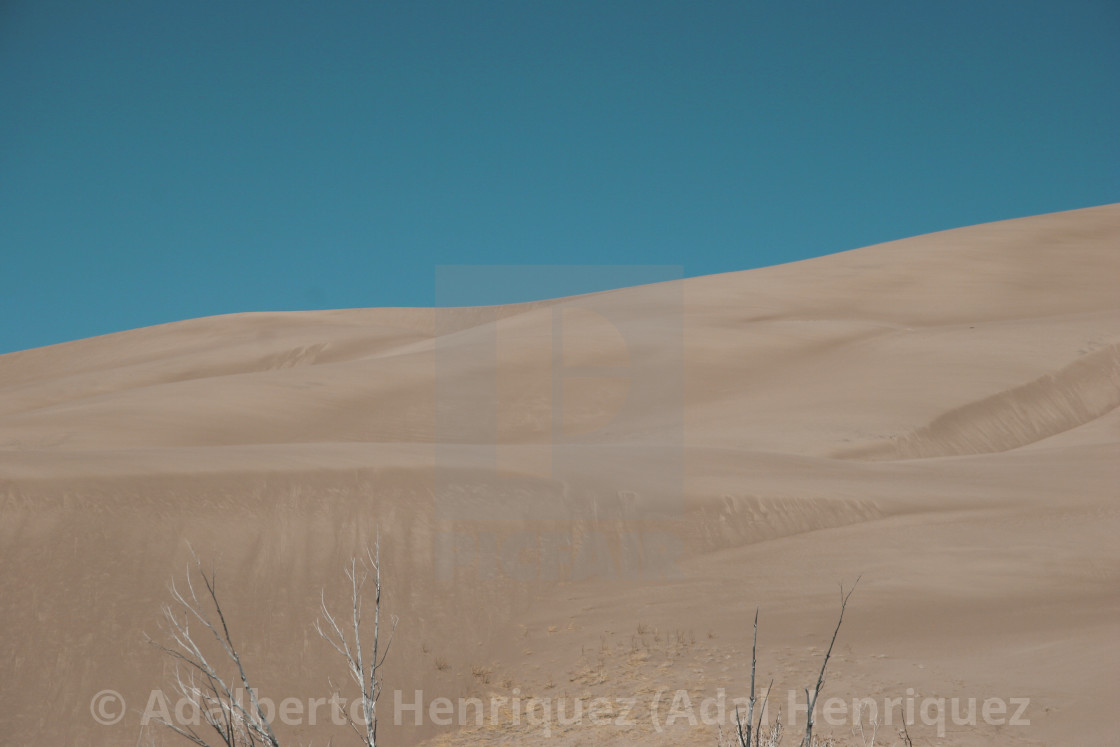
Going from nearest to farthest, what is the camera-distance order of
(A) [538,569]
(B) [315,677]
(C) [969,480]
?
(B) [315,677] < (A) [538,569] < (C) [969,480]

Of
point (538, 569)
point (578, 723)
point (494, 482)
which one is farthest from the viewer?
point (494, 482)

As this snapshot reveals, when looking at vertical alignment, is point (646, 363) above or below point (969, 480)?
above

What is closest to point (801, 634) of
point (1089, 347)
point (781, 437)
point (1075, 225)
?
point (781, 437)

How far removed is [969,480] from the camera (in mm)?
12133

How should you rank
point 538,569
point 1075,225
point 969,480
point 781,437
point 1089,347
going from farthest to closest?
point 1075,225
point 1089,347
point 781,437
point 969,480
point 538,569

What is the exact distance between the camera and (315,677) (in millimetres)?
7520

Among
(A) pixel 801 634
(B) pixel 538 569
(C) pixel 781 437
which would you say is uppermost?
(C) pixel 781 437

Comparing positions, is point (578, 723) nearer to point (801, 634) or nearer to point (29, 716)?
point (801, 634)

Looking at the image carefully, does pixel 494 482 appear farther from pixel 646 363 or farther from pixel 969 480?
pixel 646 363

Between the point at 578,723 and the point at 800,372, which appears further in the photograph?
the point at 800,372

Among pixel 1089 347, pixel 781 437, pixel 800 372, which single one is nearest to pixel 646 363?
pixel 800 372

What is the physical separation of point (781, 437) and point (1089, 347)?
931cm

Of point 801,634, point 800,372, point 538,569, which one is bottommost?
point 801,634

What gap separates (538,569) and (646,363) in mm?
13282
